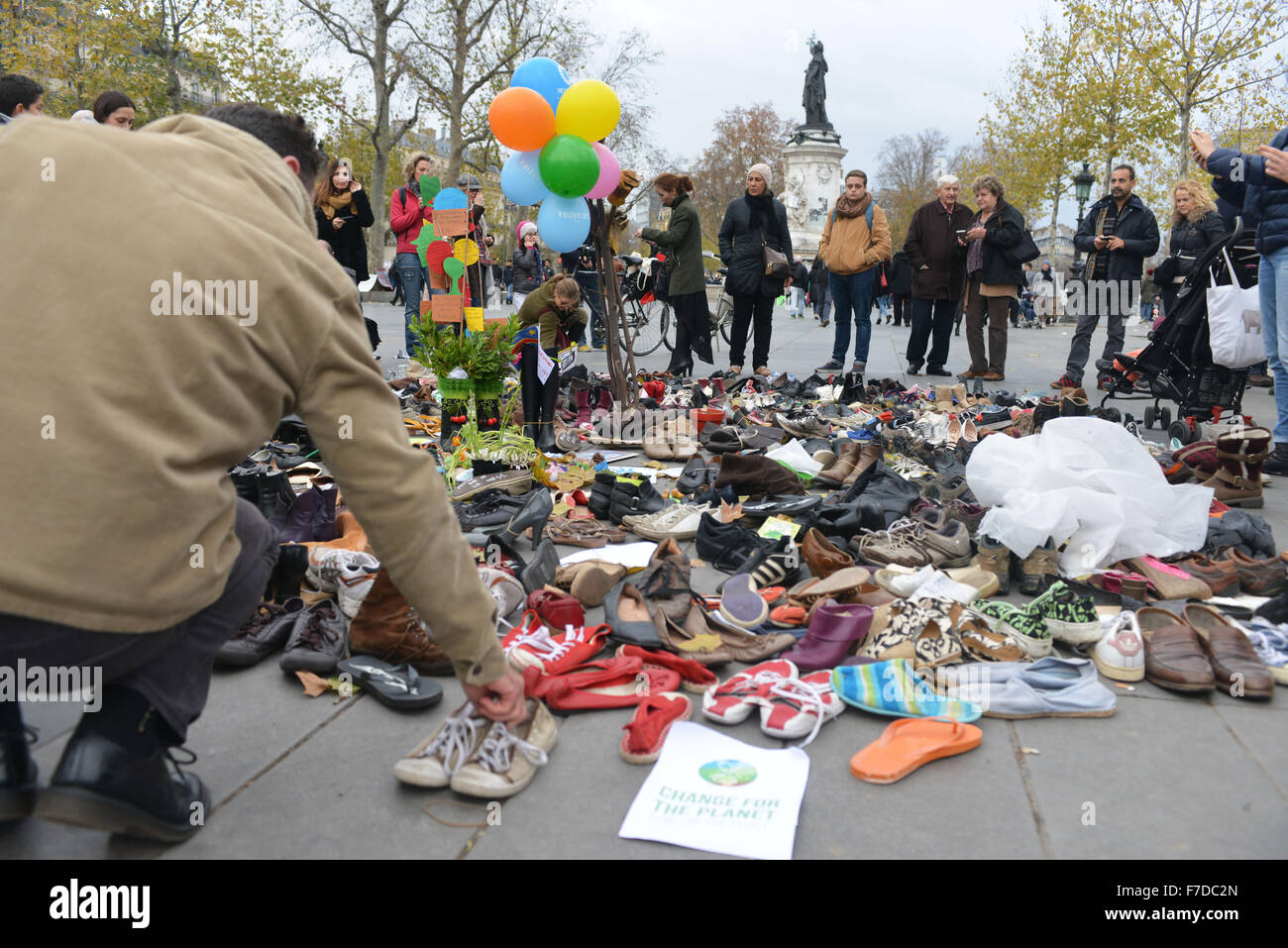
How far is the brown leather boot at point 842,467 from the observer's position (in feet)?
17.6

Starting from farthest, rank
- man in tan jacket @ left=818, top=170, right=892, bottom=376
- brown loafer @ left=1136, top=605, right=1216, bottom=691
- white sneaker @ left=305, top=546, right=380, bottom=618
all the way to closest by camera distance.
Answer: man in tan jacket @ left=818, top=170, right=892, bottom=376
white sneaker @ left=305, top=546, right=380, bottom=618
brown loafer @ left=1136, top=605, right=1216, bottom=691

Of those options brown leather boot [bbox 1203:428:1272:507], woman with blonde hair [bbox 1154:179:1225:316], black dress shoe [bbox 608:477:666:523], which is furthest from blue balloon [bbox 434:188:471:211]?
woman with blonde hair [bbox 1154:179:1225:316]

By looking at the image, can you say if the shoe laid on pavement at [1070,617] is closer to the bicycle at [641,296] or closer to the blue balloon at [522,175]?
the blue balloon at [522,175]

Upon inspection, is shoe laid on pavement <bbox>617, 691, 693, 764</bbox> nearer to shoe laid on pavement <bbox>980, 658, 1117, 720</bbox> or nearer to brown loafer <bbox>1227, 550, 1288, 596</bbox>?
shoe laid on pavement <bbox>980, 658, 1117, 720</bbox>

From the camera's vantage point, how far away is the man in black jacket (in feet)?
27.9

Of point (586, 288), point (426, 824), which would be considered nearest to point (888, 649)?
point (426, 824)

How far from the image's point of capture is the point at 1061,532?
12.2 ft

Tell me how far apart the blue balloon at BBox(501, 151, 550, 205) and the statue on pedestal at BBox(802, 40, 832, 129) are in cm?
2972

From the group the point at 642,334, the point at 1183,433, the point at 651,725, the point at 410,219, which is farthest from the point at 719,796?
the point at 642,334

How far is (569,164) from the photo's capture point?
604 centimetres

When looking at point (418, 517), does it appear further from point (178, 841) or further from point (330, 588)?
point (330, 588)

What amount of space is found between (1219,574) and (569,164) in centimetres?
465
